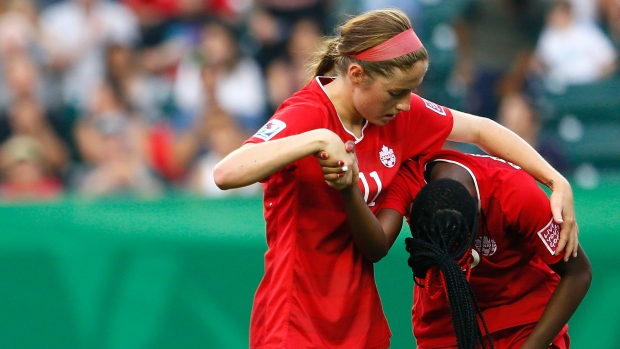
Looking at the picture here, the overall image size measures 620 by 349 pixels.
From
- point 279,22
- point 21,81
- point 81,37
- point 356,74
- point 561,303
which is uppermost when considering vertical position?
point 81,37

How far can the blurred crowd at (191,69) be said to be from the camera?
6.58 m

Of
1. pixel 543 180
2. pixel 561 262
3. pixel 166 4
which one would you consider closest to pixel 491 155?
pixel 543 180

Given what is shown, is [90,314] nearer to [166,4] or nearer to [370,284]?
[370,284]

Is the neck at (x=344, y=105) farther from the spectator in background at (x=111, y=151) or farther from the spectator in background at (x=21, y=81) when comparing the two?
the spectator in background at (x=21, y=81)

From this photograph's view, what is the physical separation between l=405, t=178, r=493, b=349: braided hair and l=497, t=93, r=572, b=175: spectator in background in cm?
369

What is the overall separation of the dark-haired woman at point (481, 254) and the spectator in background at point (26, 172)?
3.47 m

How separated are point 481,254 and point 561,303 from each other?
0.28 m

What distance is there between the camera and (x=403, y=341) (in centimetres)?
430

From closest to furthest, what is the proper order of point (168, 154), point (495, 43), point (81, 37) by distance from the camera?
point (168, 154) → point (495, 43) → point (81, 37)

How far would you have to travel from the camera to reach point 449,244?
2.81m

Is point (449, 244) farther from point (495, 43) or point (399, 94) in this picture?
point (495, 43)

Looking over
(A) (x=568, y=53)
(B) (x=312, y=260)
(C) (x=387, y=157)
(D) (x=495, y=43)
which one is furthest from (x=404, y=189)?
(A) (x=568, y=53)

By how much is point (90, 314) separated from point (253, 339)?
1.54 metres

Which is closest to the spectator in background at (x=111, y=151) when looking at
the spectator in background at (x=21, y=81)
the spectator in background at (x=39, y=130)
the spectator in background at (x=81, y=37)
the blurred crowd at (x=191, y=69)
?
the blurred crowd at (x=191, y=69)
